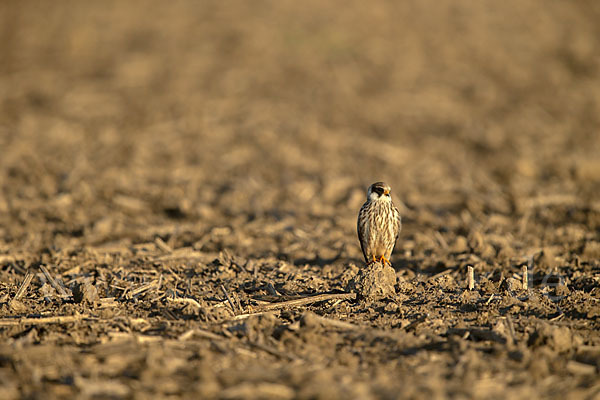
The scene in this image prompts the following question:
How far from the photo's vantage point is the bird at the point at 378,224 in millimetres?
7527

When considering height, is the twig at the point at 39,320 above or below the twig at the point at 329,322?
below

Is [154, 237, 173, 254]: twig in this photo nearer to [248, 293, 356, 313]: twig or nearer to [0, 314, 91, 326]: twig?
[248, 293, 356, 313]: twig

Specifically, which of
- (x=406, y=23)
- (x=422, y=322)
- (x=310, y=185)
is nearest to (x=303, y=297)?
(x=422, y=322)

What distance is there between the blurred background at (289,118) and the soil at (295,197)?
0.07 m

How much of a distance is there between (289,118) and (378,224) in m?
8.48

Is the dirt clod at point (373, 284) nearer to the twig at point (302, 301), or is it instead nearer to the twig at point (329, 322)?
the twig at point (302, 301)

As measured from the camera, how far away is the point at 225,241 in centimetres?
902

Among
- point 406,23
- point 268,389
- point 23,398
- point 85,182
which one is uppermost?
point 406,23

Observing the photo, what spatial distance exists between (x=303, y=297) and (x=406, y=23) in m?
16.6

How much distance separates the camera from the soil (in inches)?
196

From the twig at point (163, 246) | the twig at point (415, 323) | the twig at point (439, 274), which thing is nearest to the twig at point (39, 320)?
the twig at point (163, 246)

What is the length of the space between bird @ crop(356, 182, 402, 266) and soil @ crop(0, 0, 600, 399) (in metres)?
0.39

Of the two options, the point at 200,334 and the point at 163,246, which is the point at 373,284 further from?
the point at 163,246

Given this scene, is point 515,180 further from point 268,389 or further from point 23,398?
point 23,398
